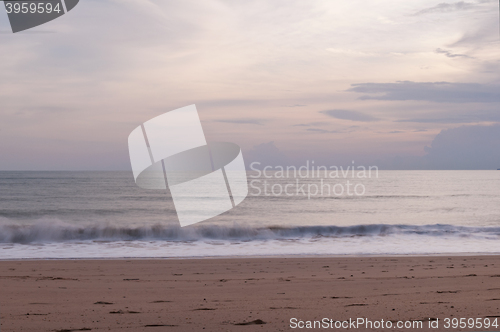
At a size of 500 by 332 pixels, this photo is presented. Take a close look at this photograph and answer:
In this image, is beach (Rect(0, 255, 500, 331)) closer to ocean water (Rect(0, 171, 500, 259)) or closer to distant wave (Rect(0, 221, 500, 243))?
ocean water (Rect(0, 171, 500, 259))

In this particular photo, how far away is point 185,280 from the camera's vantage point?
6.61 metres

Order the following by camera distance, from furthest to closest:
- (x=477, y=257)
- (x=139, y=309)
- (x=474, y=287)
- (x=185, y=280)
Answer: (x=477, y=257) → (x=185, y=280) → (x=474, y=287) → (x=139, y=309)

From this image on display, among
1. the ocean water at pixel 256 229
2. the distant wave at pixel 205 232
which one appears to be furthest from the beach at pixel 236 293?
the distant wave at pixel 205 232

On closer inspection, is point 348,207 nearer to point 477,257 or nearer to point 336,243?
point 336,243

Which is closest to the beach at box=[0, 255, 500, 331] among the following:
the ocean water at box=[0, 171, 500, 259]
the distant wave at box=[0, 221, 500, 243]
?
the ocean water at box=[0, 171, 500, 259]

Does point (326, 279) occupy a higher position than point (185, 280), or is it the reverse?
point (185, 280)

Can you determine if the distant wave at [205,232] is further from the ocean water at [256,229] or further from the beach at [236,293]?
the beach at [236,293]

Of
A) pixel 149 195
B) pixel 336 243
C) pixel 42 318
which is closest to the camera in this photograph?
pixel 42 318

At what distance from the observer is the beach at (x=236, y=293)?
443 centimetres

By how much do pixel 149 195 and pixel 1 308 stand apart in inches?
995

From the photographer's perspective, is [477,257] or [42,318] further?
[477,257]

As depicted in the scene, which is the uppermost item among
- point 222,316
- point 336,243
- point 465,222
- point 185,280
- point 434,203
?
point 222,316

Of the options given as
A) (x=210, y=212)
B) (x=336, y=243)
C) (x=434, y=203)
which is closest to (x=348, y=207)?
(x=434, y=203)

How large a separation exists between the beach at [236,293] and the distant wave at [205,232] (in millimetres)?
4914
